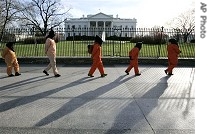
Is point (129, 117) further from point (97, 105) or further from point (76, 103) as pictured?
point (76, 103)

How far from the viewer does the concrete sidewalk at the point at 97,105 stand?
4811 mm

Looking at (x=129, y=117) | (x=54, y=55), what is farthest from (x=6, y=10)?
(x=129, y=117)

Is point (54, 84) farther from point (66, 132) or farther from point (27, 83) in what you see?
point (66, 132)

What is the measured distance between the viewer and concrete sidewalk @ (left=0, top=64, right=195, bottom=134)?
481cm

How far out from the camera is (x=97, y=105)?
625 cm

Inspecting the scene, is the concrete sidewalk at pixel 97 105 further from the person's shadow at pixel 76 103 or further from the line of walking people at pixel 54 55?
the line of walking people at pixel 54 55

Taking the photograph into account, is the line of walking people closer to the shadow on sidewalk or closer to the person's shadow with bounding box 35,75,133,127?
the person's shadow with bounding box 35,75,133,127

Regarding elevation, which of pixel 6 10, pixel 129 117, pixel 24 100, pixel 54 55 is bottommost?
pixel 129 117

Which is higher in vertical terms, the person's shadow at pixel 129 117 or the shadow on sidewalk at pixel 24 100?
the shadow on sidewalk at pixel 24 100

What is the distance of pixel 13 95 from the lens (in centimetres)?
717

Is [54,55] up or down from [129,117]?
up

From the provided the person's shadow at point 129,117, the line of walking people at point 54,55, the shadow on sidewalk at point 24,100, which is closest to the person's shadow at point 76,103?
the shadow on sidewalk at point 24,100

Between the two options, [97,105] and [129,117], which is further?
[97,105]

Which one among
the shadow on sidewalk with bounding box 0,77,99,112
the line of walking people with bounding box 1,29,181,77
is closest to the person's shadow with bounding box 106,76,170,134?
the shadow on sidewalk with bounding box 0,77,99,112
